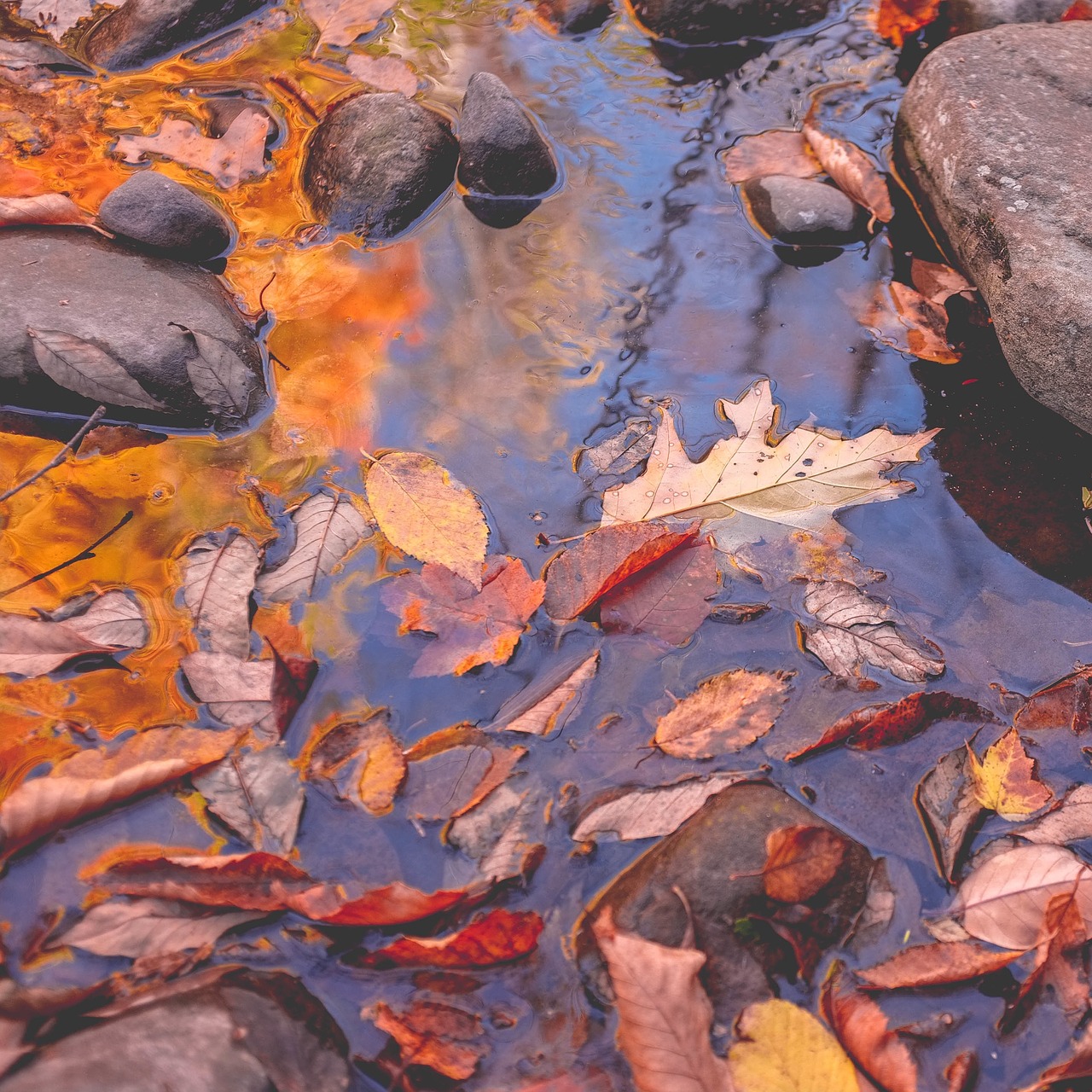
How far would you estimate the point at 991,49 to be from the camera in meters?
2.98

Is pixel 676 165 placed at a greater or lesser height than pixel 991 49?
lesser

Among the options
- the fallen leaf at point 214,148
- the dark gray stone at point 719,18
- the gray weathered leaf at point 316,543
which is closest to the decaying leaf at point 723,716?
the gray weathered leaf at point 316,543

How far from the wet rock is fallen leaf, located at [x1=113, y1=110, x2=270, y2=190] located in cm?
270

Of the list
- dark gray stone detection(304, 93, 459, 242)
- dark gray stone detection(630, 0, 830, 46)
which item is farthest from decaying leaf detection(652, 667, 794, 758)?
dark gray stone detection(630, 0, 830, 46)

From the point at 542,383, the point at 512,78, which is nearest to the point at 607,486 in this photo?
the point at 542,383

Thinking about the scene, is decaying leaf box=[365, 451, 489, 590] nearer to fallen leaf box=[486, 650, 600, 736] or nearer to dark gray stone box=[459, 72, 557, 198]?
fallen leaf box=[486, 650, 600, 736]

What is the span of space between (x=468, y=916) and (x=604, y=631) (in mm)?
738

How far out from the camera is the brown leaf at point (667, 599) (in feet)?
6.97

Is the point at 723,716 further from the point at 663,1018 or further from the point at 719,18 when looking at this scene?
the point at 719,18

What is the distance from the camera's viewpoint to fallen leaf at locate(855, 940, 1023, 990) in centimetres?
169

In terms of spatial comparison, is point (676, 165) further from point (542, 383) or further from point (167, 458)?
point (167, 458)

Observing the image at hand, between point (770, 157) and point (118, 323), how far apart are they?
2332 mm

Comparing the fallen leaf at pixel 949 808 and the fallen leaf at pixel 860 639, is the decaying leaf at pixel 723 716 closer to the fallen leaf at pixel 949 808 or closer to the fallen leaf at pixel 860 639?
the fallen leaf at pixel 860 639

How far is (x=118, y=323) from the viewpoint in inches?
94.5
